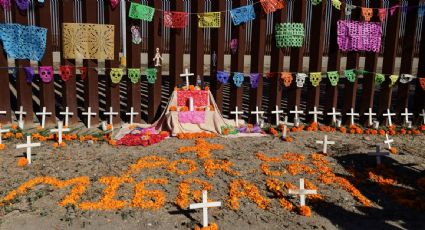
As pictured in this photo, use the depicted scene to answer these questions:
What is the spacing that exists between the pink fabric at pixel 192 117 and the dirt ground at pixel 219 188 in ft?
1.77

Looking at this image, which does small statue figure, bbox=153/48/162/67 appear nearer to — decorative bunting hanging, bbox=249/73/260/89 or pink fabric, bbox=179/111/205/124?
pink fabric, bbox=179/111/205/124

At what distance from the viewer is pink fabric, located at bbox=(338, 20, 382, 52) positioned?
875 centimetres

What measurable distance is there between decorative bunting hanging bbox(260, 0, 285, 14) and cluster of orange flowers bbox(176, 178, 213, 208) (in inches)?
168

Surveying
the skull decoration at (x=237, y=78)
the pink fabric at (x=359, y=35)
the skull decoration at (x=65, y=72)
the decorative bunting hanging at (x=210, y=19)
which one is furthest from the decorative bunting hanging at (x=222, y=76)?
the skull decoration at (x=65, y=72)

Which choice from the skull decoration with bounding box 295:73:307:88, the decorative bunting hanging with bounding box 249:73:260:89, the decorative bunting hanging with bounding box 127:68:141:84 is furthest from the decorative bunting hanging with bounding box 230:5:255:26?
the decorative bunting hanging with bounding box 127:68:141:84

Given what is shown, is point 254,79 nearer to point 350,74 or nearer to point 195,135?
point 195,135

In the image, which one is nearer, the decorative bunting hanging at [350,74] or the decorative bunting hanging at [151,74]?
the decorative bunting hanging at [151,74]

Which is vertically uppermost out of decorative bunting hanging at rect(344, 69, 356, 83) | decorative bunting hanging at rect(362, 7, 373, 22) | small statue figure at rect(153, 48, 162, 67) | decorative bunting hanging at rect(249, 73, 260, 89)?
decorative bunting hanging at rect(362, 7, 373, 22)

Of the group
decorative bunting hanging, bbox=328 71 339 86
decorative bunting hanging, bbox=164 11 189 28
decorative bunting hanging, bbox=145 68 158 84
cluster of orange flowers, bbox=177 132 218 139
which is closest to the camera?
cluster of orange flowers, bbox=177 132 218 139

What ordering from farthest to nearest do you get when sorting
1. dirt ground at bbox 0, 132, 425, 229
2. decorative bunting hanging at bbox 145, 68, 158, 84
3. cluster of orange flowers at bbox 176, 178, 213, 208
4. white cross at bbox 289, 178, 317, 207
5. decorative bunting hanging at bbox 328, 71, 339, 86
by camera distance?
decorative bunting hanging at bbox 328, 71, 339, 86, decorative bunting hanging at bbox 145, 68, 158, 84, cluster of orange flowers at bbox 176, 178, 213, 208, white cross at bbox 289, 178, 317, 207, dirt ground at bbox 0, 132, 425, 229

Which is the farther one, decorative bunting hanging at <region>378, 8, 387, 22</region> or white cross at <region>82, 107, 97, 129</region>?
decorative bunting hanging at <region>378, 8, 387, 22</region>

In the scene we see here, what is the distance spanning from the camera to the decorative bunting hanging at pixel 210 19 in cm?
838

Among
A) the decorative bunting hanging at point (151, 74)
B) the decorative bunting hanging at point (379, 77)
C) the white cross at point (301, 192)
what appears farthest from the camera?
the decorative bunting hanging at point (379, 77)

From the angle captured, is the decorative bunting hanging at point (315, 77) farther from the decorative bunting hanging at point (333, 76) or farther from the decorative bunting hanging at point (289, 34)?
the decorative bunting hanging at point (289, 34)
